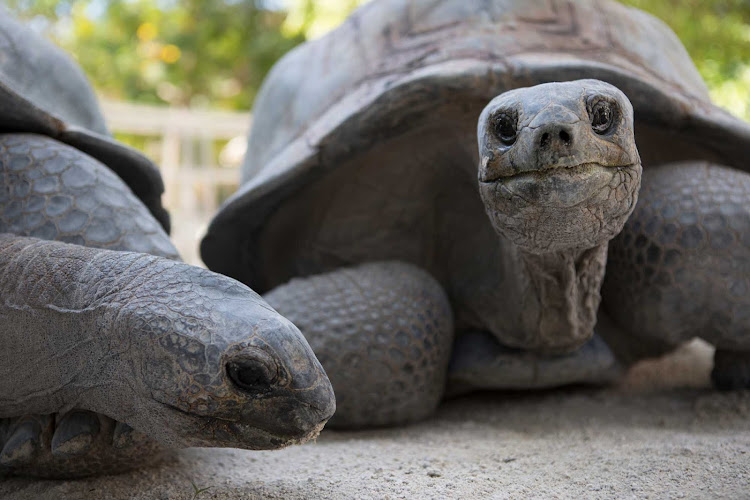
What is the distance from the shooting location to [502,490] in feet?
5.22

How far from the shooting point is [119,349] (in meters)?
1.35

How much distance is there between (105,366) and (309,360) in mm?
403

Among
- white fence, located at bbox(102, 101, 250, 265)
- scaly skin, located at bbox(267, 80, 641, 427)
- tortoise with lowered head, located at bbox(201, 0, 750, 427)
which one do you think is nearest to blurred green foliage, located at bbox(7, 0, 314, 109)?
white fence, located at bbox(102, 101, 250, 265)

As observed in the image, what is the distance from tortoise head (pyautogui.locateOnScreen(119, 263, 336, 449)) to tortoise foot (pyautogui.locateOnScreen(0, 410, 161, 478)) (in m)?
0.21

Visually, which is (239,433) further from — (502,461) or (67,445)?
(502,461)

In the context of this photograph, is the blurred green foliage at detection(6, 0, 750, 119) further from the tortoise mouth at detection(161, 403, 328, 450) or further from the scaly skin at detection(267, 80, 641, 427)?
the tortoise mouth at detection(161, 403, 328, 450)

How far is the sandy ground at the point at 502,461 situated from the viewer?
5.10ft

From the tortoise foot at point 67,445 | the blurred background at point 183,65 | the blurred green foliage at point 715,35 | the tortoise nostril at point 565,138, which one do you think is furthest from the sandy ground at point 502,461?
the blurred background at point 183,65

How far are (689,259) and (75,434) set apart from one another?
1.81 m

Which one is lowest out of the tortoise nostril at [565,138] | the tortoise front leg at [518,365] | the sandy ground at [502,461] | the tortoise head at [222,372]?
the sandy ground at [502,461]

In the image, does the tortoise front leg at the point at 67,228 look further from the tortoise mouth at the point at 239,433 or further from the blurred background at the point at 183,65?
the blurred background at the point at 183,65

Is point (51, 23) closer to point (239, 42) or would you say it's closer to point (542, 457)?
point (239, 42)

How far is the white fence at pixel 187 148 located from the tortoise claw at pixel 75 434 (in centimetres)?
841

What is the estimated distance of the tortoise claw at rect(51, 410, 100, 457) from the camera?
1.48m
